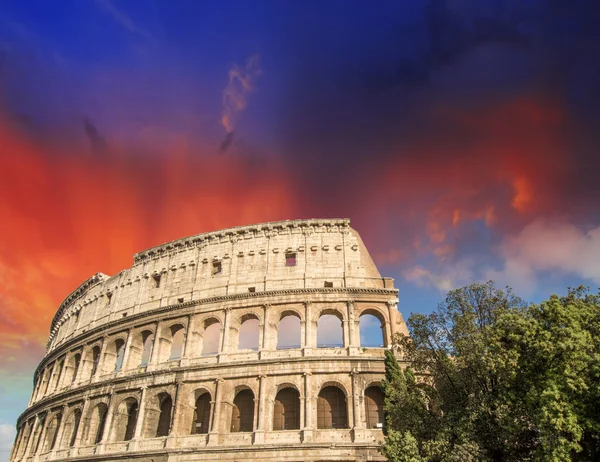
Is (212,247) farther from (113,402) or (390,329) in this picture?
(390,329)

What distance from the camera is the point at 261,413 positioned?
83.0 ft

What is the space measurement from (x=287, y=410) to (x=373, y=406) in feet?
17.4

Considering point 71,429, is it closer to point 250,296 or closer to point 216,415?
point 216,415

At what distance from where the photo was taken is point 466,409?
52.0ft

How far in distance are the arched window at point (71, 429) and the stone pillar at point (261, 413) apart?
15.2m

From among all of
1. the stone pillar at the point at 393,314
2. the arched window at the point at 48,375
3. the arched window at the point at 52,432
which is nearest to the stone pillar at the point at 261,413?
the stone pillar at the point at 393,314

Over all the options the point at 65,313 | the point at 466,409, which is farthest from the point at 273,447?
the point at 65,313

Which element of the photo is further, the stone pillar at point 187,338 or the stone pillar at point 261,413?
the stone pillar at point 187,338

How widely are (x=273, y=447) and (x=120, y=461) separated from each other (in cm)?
1058

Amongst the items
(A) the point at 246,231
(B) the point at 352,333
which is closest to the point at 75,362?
(A) the point at 246,231

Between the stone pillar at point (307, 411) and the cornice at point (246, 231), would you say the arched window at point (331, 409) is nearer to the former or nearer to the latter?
the stone pillar at point (307, 411)

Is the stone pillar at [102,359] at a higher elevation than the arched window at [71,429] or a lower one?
higher

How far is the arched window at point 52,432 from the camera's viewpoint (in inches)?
1309

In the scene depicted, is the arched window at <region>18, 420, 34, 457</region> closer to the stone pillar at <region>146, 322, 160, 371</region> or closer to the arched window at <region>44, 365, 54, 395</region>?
the arched window at <region>44, 365, 54, 395</region>
